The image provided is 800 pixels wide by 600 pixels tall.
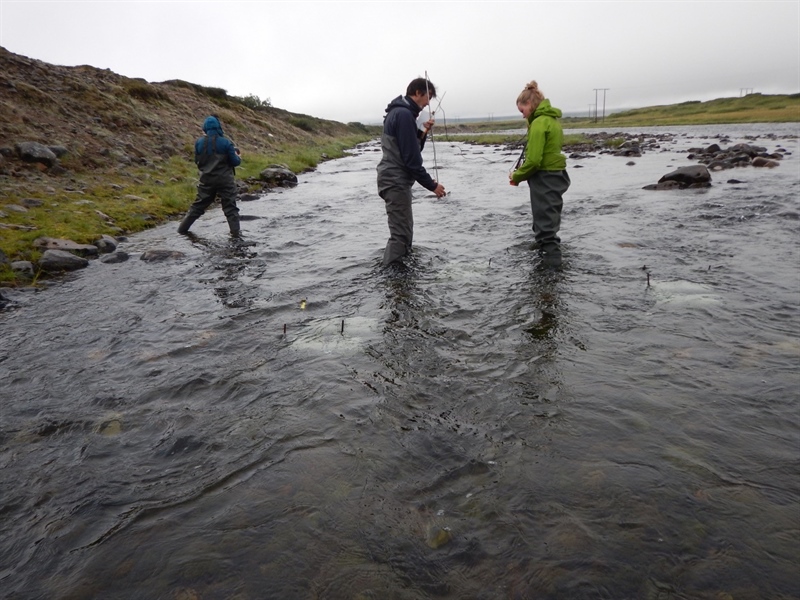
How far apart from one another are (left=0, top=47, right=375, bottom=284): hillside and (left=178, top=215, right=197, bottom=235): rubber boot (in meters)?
1.56

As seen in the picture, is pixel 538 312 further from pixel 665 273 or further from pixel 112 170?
pixel 112 170

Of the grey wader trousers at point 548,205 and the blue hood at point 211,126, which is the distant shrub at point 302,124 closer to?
the blue hood at point 211,126

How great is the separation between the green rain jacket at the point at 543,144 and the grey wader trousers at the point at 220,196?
7.73m

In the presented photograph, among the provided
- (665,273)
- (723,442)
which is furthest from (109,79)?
(723,442)

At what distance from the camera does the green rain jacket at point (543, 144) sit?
7929 mm

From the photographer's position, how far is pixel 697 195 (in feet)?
53.1

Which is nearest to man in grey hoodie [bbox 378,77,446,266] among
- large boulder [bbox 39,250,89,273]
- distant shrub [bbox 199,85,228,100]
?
large boulder [bbox 39,250,89,273]

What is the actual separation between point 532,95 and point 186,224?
9.65m

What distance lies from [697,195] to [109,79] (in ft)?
111

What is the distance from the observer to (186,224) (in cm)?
1295

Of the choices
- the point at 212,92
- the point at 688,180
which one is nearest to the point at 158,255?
the point at 688,180

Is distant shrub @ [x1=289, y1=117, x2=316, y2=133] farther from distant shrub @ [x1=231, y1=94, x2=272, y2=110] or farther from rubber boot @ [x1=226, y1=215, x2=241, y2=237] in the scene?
rubber boot @ [x1=226, y1=215, x2=241, y2=237]

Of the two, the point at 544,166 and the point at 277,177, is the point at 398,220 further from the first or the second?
the point at 277,177

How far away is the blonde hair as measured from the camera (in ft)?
26.6
